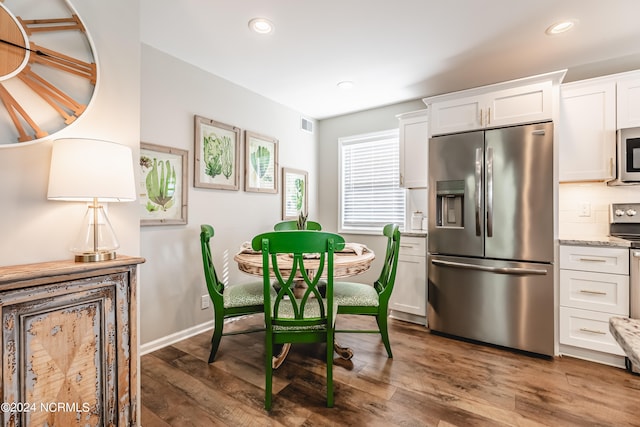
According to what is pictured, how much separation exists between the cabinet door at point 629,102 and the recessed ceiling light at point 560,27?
2.31 feet

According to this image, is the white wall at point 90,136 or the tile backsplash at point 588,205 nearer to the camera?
the white wall at point 90,136

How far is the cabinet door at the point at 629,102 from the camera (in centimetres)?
236

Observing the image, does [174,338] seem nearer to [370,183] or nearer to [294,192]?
[294,192]

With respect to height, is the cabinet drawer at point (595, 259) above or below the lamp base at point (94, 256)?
below

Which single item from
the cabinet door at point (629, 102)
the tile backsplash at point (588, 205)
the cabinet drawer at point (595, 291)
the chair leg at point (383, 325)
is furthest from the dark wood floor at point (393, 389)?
the cabinet door at point (629, 102)

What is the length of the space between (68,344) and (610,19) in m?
3.80

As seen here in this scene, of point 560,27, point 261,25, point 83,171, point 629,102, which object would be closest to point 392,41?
point 261,25

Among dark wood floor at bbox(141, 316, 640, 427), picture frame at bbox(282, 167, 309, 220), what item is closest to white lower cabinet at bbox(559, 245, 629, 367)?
dark wood floor at bbox(141, 316, 640, 427)

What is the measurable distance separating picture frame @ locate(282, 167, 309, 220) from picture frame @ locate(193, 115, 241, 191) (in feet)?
2.61

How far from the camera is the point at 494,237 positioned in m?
2.59

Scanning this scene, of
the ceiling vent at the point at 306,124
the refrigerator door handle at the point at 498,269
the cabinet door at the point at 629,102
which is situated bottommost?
the refrigerator door handle at the point at 498,269

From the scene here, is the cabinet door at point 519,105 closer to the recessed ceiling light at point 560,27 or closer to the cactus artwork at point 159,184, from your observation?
the recessed ceiling light at point 560,27

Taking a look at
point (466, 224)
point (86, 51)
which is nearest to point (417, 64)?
point (466, 224)

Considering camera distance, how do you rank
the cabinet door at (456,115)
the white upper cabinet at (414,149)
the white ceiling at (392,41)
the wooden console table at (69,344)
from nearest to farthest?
the wooden console table at (69,344), the white ceiling at (392,41), the cabinet door at (456,115), the white upper cabinet at (414,149)
